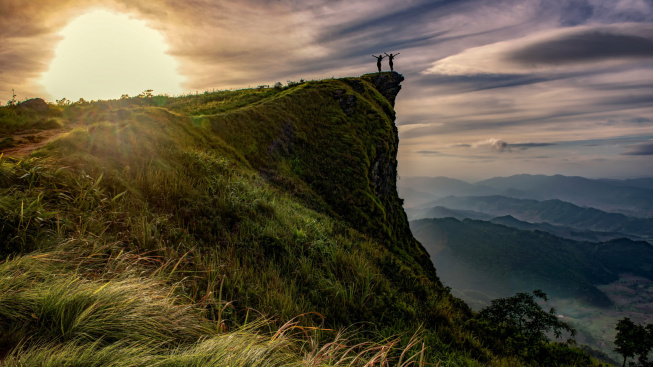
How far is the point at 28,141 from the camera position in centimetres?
743

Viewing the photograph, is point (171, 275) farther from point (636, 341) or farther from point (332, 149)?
point (636, 341)

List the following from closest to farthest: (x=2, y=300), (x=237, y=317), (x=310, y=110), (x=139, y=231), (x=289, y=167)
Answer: (x=2, y=300) → (x=237, y=317) → (x=139, y=231) → (x=289, y=167) → (x=310, y=110)

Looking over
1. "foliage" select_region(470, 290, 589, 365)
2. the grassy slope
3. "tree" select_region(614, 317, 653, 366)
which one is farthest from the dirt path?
"tree" select_region(614, 317, 653, 366)

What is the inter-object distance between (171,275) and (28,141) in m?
7.56

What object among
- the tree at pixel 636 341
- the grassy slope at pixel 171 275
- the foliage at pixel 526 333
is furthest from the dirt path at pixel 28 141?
the tree at pixel 636 341

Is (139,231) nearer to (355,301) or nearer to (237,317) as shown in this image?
(237,317)

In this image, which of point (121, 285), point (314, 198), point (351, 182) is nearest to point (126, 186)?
point (121, 285)

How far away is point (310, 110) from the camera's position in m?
24.2

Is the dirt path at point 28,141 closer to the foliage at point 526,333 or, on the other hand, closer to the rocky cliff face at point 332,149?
the rocky cliff face at point 332,149

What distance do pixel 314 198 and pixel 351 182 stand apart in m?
5.47

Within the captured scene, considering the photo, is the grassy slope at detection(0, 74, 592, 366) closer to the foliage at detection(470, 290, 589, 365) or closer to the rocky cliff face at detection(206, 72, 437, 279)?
the foliage at detection(470, 290, 589, 365)

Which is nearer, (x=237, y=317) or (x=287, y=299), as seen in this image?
(x=237, y=317)

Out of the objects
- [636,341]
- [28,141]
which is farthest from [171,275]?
[636,341]

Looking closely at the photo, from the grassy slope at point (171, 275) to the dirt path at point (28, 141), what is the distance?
53.5 inches
